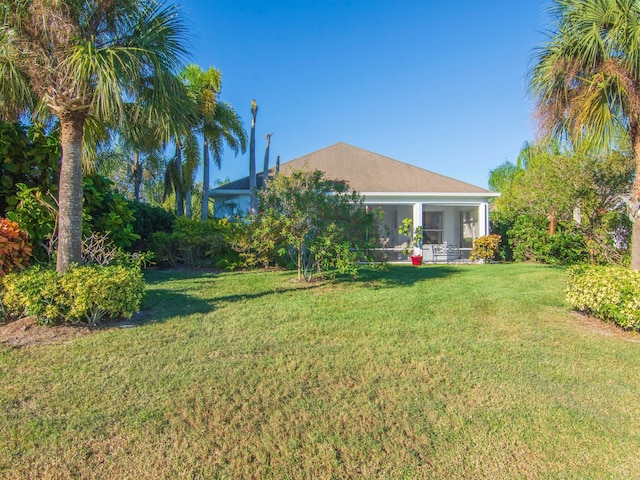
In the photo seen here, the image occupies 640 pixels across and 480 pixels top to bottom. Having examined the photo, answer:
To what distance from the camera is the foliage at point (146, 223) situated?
42.5ft

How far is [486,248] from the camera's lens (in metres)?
16.2

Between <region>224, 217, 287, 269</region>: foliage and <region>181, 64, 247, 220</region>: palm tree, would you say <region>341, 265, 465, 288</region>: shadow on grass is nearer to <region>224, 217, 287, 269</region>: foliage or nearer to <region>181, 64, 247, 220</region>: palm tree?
<region>224, 217, 287, 269</region>: foliage

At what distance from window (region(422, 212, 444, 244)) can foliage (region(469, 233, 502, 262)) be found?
4.12 meters

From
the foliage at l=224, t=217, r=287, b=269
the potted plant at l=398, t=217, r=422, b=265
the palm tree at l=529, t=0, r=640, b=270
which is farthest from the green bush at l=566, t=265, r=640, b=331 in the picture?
the potted plant at l=398, t=217, r=422, b=265

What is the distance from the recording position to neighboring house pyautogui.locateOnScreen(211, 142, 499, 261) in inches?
659

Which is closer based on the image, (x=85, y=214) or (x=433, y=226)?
(x=85, y=214)

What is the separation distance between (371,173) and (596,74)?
11783mm

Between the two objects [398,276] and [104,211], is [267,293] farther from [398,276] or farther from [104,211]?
[104,211]

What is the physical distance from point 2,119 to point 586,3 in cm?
1058

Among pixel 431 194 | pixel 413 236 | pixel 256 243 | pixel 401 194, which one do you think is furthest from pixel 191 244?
pixel 431 194

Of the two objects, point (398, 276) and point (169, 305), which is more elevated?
point (398, 276)

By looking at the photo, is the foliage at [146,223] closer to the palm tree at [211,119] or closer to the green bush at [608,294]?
the palm tree at [211,119]

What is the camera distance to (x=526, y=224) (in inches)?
611

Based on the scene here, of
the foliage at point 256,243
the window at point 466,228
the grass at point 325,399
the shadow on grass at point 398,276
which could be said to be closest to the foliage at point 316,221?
the foliage at point 256,243
